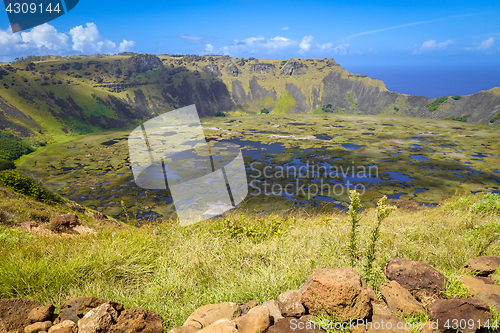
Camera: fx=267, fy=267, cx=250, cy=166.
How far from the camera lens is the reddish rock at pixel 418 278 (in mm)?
3073

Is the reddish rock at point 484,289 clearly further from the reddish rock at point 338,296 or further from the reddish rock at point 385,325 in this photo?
the reddish rock at point 338,296

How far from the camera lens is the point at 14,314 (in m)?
2.71

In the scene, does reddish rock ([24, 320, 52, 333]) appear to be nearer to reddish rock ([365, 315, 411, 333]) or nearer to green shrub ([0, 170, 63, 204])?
reddish rock ([365, 315, 411, 333])

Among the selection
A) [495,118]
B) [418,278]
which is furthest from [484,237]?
[495,118]

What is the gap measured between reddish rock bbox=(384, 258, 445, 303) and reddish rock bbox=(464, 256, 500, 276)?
763mm

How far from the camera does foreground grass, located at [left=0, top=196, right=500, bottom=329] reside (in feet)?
11.0

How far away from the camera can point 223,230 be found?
5.58m

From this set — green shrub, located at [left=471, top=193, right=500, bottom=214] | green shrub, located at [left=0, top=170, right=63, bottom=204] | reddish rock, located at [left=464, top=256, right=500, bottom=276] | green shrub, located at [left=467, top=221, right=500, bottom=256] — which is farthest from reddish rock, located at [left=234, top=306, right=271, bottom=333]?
green shrub, located at [left=0, top=170, right=63, bottom=204]

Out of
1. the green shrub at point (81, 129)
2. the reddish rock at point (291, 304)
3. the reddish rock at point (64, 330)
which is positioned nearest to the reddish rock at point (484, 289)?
the reddish rock at point (291, 304)

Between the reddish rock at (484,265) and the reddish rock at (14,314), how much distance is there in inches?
208

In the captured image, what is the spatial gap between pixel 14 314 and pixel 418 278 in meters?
4.44

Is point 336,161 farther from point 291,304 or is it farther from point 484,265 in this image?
point 291,304

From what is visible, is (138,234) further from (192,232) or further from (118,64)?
(118,64)

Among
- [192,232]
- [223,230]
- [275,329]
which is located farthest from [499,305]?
[192,232]
